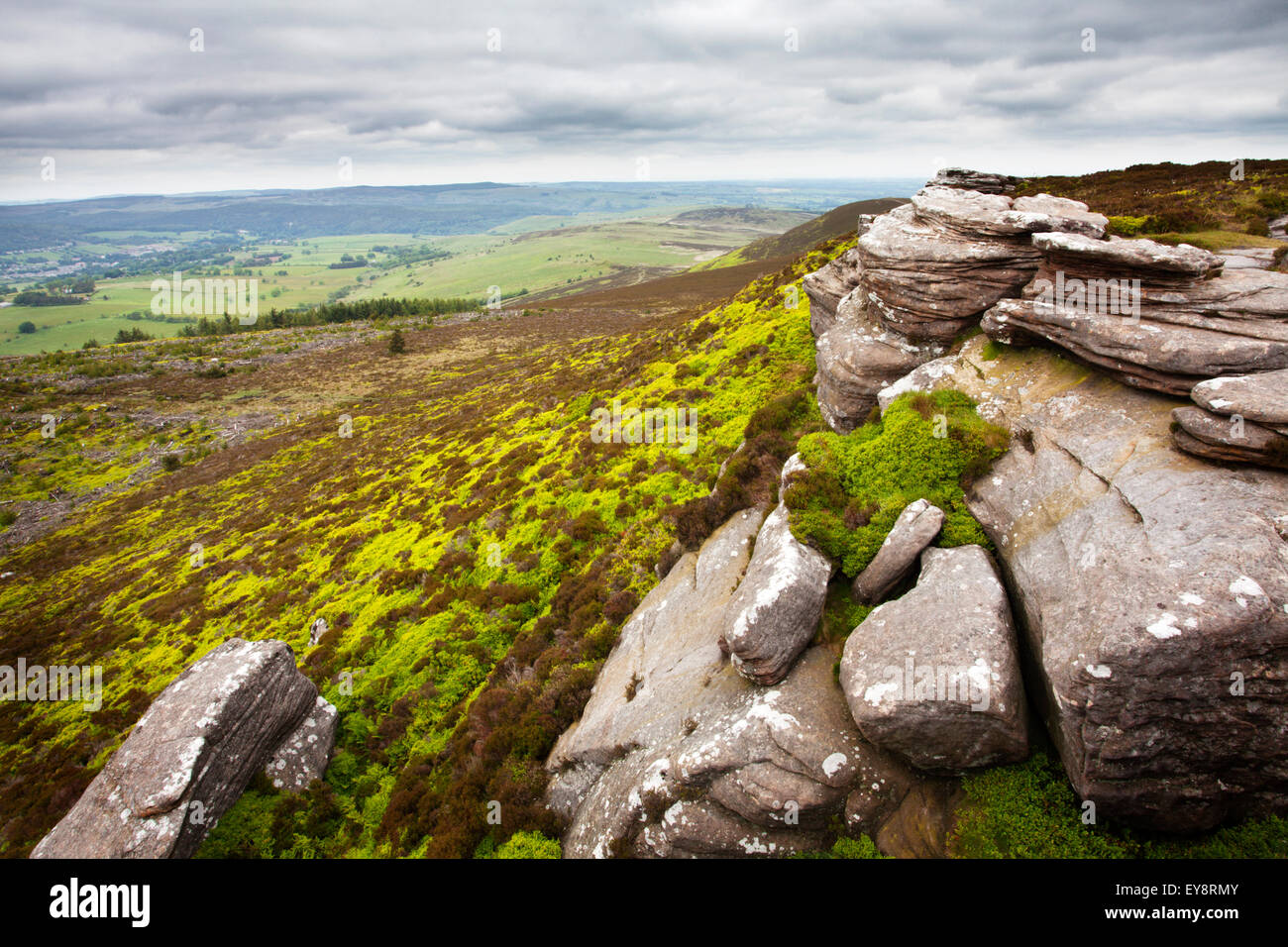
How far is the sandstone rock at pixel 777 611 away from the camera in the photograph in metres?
9.91

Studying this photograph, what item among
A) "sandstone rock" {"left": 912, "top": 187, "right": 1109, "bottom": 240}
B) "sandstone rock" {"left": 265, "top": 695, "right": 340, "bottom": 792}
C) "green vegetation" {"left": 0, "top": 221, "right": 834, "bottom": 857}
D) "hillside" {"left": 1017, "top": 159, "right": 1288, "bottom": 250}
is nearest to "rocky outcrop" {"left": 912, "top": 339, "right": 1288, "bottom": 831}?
"sandstone rock" {"left": 912, "top": 187, "right": 1109, "bottom": 240}

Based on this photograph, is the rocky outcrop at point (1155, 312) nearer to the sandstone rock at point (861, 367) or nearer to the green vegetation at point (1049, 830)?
the sandstone rock at point (861, 367)

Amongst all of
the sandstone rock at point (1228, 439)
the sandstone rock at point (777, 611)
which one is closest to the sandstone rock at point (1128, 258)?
the sandstone rock at point (1228, 439)

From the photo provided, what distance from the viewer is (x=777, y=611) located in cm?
1003

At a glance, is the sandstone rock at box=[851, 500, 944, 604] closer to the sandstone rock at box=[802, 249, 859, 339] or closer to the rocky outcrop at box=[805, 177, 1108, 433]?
the rocky outcrop at box=[805, 177, 1108, 433]

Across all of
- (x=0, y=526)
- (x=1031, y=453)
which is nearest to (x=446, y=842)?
(x=1031, y=453)

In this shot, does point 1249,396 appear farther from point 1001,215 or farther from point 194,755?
point 194,755

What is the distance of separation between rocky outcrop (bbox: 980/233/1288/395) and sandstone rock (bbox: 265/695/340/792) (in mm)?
22467

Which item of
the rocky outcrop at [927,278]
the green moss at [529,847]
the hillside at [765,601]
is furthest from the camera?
the rocky outcrop at [927,278]

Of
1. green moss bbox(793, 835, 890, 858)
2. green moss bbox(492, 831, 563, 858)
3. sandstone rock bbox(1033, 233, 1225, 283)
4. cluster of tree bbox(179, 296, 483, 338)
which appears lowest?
green moss bbox(492, 831, 563, 858)

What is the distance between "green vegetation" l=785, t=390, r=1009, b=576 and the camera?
11.1 metres

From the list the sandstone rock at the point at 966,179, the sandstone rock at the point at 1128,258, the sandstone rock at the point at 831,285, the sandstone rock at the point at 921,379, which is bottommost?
the sandstone rock at the point at 921,379

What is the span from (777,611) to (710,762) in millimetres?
2978

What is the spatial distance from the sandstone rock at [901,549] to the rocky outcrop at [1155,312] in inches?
190
